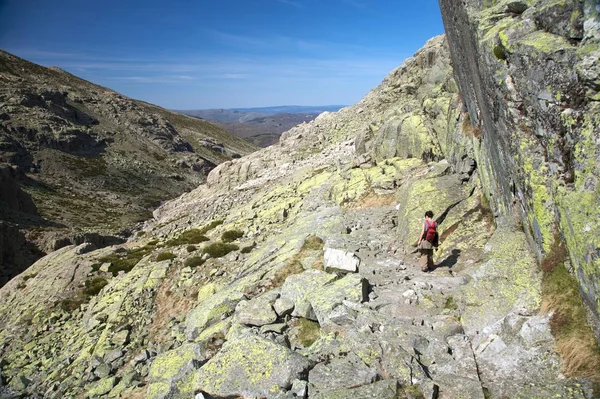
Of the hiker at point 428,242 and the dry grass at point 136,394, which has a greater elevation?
the hiker at point 428,242

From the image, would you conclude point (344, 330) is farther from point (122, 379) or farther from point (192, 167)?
point (192, 167)

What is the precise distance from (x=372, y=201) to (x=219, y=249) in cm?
1200

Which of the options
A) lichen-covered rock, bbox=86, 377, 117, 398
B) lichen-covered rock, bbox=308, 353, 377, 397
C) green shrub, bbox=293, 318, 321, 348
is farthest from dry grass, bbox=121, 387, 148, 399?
lichen-covered rock, bbox=308, 353, 377, 397

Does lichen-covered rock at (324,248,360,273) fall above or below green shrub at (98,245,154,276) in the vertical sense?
above

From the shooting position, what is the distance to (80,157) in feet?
457

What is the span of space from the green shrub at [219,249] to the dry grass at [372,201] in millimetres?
9480

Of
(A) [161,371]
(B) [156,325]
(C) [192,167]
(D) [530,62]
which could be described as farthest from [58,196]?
(D) [530,62]

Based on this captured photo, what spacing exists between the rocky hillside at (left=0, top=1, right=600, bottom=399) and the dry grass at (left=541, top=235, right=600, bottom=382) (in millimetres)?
33

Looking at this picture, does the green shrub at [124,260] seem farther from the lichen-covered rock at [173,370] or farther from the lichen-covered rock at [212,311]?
the lichen-covered rock at [173,370]

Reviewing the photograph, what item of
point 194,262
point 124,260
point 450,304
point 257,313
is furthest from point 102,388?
point 124,260

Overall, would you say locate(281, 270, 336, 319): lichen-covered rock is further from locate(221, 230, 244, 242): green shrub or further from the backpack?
locate(221, 230, 244, 242): green shrub

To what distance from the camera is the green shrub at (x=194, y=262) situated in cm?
2503

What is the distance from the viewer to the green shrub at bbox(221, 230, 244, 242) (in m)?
29.9

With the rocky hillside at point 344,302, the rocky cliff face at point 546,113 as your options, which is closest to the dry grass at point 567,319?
the rocky hillside at point 344,302
